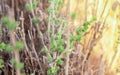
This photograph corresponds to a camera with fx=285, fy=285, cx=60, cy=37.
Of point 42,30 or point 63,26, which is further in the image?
point 42,30

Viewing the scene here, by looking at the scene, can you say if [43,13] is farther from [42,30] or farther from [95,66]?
[95,66]

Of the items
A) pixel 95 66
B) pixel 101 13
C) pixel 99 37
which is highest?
pixel 101 13

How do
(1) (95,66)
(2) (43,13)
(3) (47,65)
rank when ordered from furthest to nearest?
(1) (95,66) → (2) (43,13) → (3) (47,65)

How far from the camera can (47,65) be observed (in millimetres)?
1218

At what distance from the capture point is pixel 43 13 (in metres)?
1.36

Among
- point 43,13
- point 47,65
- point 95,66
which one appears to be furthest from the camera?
point 95,66

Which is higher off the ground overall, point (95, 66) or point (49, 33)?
point (49, 33)

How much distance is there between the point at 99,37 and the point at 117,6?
243 mm

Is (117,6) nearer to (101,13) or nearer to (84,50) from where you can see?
(101,13)

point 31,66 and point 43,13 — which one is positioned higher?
point 43,13

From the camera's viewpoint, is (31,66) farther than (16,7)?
No

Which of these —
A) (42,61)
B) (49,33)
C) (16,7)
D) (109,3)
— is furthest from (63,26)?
(109,3)

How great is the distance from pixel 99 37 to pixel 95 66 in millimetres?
160

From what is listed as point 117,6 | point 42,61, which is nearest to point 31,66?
point 42,61
